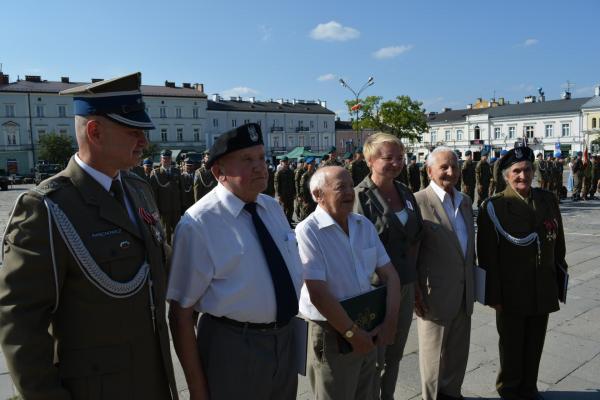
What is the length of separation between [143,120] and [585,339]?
4699mm

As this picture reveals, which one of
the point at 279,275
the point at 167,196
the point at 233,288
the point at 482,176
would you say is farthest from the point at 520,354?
the point at 482,176

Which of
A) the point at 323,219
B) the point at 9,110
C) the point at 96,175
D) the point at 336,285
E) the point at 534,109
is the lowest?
the point at 336,285

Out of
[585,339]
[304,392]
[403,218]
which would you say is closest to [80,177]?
[403,218]

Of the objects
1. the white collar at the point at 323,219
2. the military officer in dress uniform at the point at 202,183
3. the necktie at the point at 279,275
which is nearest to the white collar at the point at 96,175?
the necktie at the point at 279,275

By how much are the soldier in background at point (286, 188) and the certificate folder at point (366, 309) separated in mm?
11729

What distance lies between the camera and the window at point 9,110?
6306 centimetres

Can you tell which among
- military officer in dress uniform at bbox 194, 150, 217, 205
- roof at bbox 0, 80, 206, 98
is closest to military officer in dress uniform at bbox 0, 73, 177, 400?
military officer in dress uniform at bbox 194, 150, 217, 205

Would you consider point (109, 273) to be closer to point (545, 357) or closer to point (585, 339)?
point (545, 357)

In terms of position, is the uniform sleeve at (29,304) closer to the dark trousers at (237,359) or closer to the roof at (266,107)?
the dark trousers at (237,359)

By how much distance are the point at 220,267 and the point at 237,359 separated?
42 cm

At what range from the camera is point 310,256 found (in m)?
2.63

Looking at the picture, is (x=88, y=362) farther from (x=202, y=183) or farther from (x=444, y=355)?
(x=202, y=183)

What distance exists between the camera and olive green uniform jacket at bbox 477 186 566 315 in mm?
3494

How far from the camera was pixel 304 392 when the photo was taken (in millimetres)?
3725
